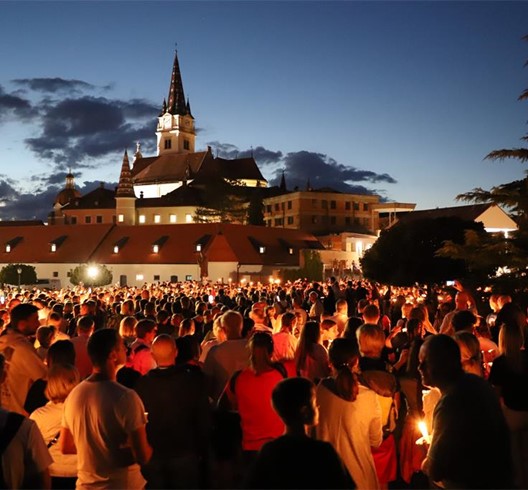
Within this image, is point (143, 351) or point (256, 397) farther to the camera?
point (143, 351)

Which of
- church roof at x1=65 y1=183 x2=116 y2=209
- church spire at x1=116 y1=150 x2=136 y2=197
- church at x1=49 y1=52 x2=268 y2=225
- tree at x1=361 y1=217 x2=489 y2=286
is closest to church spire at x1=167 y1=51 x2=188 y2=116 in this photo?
church at x1=49 y1=52 x2=268 y2=225

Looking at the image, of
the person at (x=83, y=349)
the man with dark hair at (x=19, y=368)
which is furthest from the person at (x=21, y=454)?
the person at (x=83, y=349)

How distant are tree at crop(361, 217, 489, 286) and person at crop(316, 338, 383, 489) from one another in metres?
31.9

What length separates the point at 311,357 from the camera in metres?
7.80

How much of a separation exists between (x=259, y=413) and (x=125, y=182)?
317ft

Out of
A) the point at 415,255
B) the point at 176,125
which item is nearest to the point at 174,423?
the point at 415,255

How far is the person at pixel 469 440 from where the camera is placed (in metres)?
4.07

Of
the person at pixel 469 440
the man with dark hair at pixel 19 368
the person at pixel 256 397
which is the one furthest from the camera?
the man with dark hair at pixel 19 368

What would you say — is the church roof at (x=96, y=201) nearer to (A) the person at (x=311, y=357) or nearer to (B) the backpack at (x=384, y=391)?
(A) the person at (x=311, y=357)

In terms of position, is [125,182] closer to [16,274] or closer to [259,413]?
[16,274]

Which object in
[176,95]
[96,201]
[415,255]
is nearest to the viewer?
[415,255]

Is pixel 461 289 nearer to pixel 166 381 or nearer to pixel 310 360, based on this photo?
pixel 310 360

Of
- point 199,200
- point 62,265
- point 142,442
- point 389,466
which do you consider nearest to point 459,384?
point 389,466

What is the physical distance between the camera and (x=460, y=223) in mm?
40281
